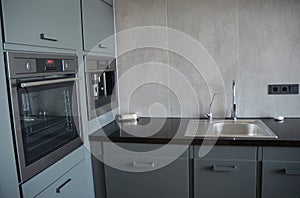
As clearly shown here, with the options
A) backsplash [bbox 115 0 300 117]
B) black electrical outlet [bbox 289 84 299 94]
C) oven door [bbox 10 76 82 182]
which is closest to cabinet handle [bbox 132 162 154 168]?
oven door [bbox 10 76 82 182]

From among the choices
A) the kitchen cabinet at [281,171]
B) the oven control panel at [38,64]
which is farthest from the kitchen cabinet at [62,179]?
the kitchen cabinet at [281,171]

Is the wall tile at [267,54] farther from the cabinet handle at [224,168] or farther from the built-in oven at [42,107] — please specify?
the built-in oven at [42,107]

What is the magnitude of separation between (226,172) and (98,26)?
57.0 inches

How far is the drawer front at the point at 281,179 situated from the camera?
1.64 m

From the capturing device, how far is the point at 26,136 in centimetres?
126

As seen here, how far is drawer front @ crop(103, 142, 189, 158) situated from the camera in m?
1.80

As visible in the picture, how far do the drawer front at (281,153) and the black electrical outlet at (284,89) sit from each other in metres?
0.70

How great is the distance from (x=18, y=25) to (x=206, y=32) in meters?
1.55

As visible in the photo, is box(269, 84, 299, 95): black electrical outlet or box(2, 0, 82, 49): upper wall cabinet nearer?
box(2, 0, 82, 49): upper wall cabinet

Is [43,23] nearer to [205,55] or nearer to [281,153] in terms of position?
[205,55]

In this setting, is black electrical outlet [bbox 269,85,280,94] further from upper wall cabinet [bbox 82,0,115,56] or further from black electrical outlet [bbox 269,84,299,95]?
upper wall cabinet [bbox 82,0,115,56]

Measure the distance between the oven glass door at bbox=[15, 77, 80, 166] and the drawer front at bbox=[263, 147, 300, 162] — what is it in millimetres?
1250

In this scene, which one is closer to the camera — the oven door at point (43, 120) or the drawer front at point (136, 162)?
the oven door at point (43, 120)

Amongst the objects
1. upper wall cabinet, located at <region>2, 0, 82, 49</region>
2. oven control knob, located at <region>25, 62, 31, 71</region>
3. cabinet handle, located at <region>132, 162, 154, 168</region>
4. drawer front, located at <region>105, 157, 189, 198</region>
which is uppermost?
upper wall cabinet, located at <region>2, 0, 82, 49</region>
